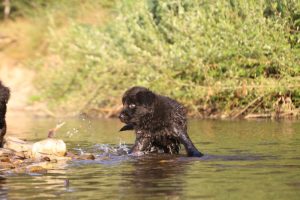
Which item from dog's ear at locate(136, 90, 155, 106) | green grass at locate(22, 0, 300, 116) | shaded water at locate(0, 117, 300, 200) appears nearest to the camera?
shaded water at locate(0, 117, 300, 200)

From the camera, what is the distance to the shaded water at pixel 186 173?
30.9ft

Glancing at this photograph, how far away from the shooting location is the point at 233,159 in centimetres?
1252

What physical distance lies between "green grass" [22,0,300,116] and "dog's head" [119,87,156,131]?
6308mm

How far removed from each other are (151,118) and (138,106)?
0.99ft

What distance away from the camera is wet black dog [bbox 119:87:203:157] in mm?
13602

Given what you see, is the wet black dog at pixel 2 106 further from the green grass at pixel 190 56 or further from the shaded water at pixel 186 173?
the green grass at pixel 190 56

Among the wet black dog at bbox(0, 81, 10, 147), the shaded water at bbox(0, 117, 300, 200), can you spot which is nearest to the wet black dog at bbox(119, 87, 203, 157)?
the shaded water at bbox(0, 117, 300, 200)

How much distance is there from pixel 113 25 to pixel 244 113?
564 cm

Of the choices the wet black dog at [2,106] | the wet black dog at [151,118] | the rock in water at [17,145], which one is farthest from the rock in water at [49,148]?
the wet black dog at [151,118]

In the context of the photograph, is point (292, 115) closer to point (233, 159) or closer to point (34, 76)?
point (233, 159)

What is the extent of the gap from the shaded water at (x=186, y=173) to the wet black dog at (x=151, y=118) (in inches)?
15.3

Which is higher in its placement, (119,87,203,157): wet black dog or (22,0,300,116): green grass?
(22,0,300,116): green grass

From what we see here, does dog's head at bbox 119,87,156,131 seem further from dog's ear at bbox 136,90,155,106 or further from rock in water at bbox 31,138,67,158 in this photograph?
rock in water at bbox 31,138,67,158

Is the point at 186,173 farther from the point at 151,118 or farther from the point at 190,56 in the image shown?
the point at 190,56
